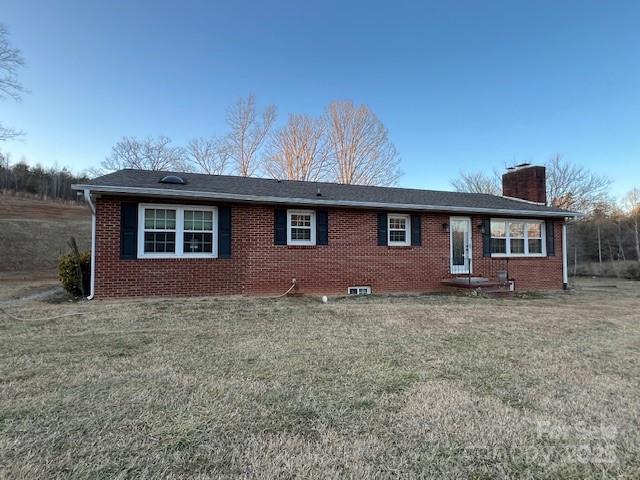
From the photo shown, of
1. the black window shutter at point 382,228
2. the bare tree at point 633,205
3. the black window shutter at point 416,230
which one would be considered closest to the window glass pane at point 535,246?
the black window shutter at point 416,230

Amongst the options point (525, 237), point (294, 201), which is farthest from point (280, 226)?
Result: point (525, 237)

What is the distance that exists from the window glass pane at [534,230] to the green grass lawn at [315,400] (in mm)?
6793

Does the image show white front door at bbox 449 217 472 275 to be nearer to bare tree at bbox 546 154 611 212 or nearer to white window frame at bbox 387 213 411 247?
white window frame at bbox 387 213 411 247

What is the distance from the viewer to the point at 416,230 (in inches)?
421

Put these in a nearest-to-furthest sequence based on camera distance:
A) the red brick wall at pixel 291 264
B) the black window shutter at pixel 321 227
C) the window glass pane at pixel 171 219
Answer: the red brick wall at pixel 291 264, the window glass pane at pixel 171 219, the black window shutter at pixel 321 227

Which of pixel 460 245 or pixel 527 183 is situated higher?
pixel 527 183

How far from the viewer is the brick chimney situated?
1404cm

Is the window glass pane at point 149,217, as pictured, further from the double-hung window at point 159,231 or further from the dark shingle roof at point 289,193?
the dark shingle roof at point 289,193

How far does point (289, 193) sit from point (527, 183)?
34.1 feet

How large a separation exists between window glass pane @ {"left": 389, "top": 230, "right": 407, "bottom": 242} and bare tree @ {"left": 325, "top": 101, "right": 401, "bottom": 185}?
14.2 metres

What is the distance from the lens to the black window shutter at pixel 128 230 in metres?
8.16

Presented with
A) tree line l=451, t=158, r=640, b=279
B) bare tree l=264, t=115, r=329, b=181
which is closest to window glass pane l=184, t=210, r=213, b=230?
bare tree l=264, t=115, r=329, b=181

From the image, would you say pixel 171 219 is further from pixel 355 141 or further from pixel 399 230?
pixel 355 141

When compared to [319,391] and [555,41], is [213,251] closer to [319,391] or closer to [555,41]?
[319,391]
